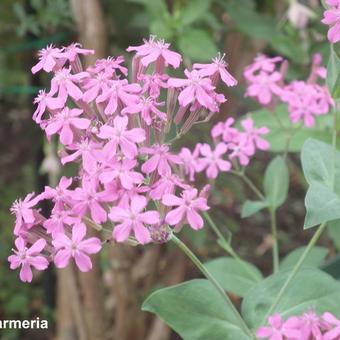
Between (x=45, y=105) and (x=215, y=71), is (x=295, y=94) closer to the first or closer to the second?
(x=215, y=71)

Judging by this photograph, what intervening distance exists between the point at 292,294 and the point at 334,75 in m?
0.24

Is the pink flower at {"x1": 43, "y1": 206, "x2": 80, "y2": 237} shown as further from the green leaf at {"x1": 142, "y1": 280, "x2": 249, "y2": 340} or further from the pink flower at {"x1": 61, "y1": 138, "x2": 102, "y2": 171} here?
the green leaf at {"x1": 142, "y1": 280, "x2": 249, "y2": 340}

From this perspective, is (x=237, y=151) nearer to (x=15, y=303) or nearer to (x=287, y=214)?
(x=15, y=303)

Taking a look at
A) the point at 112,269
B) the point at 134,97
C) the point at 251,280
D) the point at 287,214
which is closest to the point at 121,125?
the point at 134,97

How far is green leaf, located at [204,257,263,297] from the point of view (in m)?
0.94

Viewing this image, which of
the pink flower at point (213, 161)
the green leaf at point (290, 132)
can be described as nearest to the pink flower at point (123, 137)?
the pink flower at point (213, 161)

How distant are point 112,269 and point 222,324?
870 millimetres

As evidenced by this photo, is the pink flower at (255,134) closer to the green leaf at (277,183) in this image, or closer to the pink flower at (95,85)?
the green leaf at (277,183)

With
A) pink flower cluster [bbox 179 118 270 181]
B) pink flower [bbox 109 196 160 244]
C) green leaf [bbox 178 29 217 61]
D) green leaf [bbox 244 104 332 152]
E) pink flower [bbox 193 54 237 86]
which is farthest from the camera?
green leaf [bbox 178 29 217 61]

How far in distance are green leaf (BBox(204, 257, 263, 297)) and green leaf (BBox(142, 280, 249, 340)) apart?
0.62 feet

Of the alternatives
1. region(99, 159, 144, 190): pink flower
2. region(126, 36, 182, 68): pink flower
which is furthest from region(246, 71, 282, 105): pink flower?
region(99, 159, 144, 190): pink flower

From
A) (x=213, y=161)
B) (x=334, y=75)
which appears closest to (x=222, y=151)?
(x=213, y=161)

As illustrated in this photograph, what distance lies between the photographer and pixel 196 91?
64 centimetres

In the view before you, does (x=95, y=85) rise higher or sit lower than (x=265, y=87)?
lower
